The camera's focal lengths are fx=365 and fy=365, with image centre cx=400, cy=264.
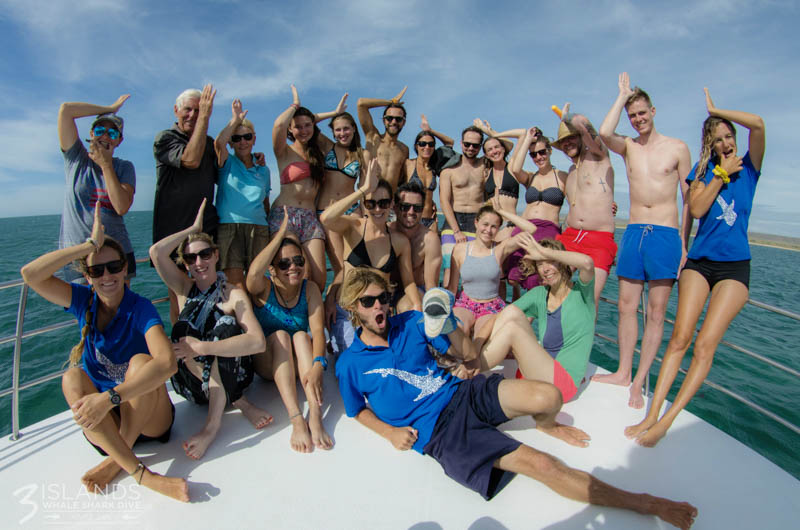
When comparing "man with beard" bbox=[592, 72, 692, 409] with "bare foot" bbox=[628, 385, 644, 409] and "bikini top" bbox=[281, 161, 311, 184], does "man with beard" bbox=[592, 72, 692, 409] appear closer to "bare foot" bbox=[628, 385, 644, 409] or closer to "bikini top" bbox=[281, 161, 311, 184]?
"bare foot" bbox=[628, 385, 644, 409]

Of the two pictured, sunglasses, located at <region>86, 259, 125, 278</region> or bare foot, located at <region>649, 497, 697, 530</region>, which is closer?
bare foot, located at <region>649, 497, 697, 530</region>

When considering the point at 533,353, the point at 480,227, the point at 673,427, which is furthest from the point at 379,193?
the point at 673,427

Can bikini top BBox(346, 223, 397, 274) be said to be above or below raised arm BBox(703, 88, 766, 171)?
below

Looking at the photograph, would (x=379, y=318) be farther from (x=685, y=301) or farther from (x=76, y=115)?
(x=76, y=115)

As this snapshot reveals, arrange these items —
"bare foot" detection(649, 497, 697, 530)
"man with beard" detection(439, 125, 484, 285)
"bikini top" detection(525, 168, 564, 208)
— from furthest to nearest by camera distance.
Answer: "man with beard" detection(439, 125, 484, 285), "bikini top" detection(525, 168, 564, 208), "bare foot" detection(649, 497, 697, 530)

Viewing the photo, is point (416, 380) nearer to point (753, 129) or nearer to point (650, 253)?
point (650, 253)

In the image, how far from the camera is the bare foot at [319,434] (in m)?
2.65

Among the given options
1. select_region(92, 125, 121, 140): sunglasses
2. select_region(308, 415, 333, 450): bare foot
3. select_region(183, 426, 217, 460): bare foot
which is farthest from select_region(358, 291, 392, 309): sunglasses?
select_region(92, 125, 121, 140): sunglasses

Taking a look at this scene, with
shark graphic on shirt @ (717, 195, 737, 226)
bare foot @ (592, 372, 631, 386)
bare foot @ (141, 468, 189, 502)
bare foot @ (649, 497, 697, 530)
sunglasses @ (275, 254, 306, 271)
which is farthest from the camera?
bare foot @ (592, 372, 631, 386)

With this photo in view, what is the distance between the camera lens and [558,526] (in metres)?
1.98

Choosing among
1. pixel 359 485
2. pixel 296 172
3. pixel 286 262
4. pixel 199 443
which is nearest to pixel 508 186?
pixel 296 172

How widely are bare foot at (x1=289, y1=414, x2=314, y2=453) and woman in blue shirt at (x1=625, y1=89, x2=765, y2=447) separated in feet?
7.76

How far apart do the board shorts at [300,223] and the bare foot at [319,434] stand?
6.48 feet

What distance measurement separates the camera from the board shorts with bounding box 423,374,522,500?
220 centimetres
